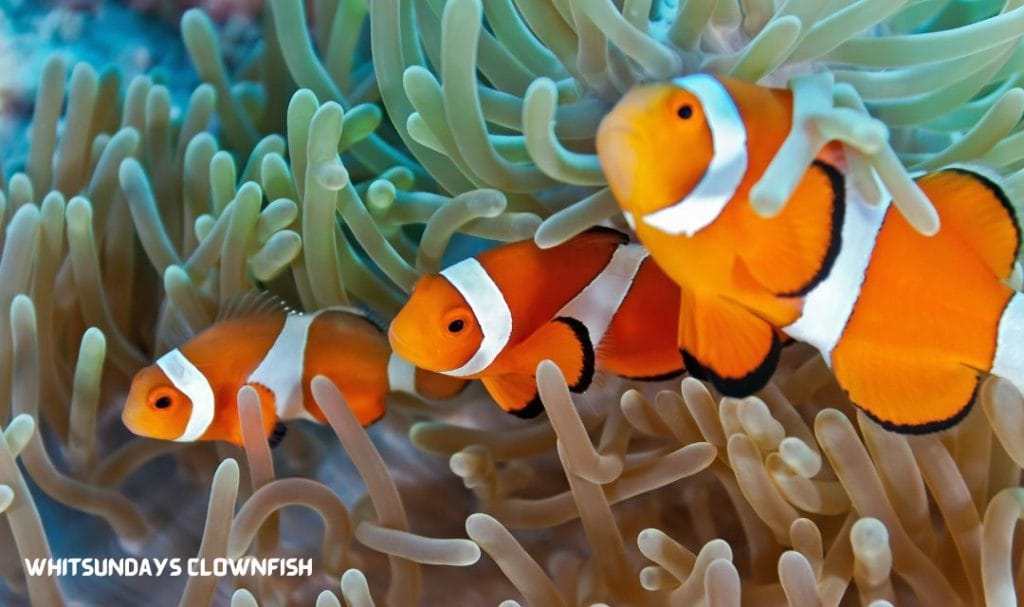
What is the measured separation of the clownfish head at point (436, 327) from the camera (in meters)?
0.86

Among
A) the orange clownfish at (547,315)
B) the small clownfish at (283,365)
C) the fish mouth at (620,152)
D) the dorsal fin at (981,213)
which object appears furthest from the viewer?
the small clownfish at (283,365)

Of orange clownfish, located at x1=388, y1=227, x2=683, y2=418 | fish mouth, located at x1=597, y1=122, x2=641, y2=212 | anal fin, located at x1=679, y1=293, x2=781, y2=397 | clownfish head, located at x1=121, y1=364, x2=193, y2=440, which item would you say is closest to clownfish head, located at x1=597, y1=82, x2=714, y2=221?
fish mouth, located at x1=597, y1=122, x2=641, y2=212

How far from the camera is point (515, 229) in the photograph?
36.8 inches

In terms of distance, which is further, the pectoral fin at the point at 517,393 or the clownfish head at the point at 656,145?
the pectoral fin at the point at 517,393

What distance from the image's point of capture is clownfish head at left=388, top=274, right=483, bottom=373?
0.86 meters

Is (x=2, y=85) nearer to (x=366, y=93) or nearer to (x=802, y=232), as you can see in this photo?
(x=366, y=93)

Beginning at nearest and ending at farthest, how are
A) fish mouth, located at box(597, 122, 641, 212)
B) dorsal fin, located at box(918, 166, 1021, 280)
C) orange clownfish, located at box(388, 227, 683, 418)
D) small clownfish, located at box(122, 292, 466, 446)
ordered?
1. fish mouth, located at box(597, 122, 641, 212)
2. dorsal fin, located at box(918, 166, 1021, 280)
3. orange clownfish, located at box(388, 227, 683, 418)
4. small clownfish, located at box(122, 292, 466, 446)

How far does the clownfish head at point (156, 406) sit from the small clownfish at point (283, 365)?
0.04 ft

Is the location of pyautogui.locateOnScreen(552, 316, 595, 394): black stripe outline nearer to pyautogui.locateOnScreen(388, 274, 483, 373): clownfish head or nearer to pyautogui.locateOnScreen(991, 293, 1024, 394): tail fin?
pyautogui.locateOnScreen(388, 274, 483, 373): clownfish head

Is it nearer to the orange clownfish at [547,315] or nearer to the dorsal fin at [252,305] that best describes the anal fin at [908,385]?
the orange clownfish at [547,315]

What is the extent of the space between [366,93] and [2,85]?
0.64 m

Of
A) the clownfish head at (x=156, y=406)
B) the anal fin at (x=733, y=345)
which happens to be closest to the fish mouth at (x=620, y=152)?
the anal fin at (x=733, y=345)

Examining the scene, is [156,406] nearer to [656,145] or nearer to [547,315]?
[547,315]

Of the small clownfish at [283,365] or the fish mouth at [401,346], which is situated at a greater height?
the fish mouth at [401,346]
